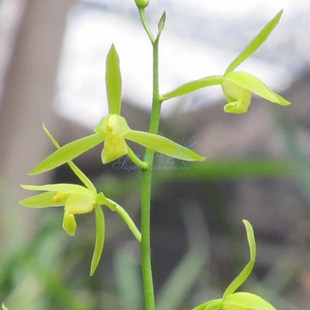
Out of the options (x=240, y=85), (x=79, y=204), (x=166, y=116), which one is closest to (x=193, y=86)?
(x=240, y=85)

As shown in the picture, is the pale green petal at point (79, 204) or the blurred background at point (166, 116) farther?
the blurred background at point (166, 116)

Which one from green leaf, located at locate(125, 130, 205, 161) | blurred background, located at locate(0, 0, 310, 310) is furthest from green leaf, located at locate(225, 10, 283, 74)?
blurred background, located at locate(0, 0, 310, 310)

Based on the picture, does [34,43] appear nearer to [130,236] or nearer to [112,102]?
[130,236]

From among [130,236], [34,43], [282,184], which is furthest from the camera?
[130,236]

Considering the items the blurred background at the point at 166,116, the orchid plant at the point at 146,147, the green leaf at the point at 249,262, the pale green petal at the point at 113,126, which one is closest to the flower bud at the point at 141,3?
the orchid plant at the point at 146,147

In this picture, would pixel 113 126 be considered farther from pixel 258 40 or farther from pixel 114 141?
pixel 258 40

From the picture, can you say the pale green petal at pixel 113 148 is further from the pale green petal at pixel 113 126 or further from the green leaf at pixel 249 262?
the green leaf at pixel 249 262

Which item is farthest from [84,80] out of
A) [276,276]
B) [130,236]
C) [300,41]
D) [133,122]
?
[276,276]
